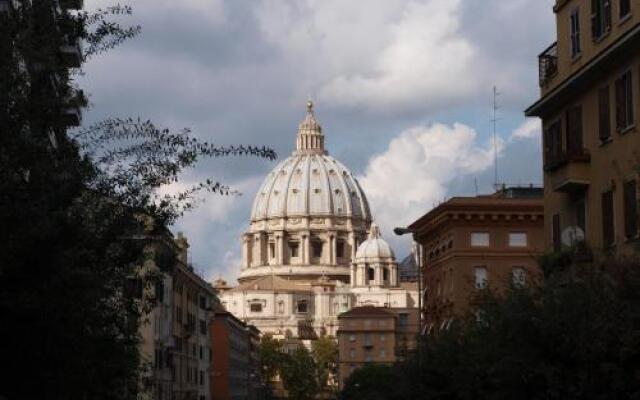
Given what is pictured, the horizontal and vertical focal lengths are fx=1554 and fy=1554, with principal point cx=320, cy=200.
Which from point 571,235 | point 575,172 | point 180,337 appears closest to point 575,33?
point 575,172

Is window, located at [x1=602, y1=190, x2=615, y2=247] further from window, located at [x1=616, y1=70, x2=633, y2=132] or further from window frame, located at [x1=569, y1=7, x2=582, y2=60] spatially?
window frame, located at [x1=569, y1=7, x2=582, y2=60]

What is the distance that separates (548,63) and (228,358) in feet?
315

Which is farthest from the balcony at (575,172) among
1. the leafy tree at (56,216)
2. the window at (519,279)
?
the leafy tree at (56,216)

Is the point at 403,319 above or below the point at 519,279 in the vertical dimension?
above

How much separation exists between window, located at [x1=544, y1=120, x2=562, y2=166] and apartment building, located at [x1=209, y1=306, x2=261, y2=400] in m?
86.3

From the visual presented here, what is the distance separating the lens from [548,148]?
127ft

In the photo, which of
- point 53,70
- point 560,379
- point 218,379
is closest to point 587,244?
point 560,379

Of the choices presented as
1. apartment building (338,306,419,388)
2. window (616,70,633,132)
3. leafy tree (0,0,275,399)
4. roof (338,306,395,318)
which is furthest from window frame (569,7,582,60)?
roof (338,306,395,318)

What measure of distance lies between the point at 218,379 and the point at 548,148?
91.1 m

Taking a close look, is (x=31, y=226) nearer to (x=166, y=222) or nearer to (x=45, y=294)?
(x=45, y=294)

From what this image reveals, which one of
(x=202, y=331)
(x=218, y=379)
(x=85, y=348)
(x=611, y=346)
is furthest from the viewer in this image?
(x=218, y=379)

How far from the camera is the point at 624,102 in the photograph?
32.3 meters

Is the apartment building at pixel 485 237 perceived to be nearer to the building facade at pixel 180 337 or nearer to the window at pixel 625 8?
the building facade at pixel 180 337

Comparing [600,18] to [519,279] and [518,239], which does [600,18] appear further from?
[518,239]
